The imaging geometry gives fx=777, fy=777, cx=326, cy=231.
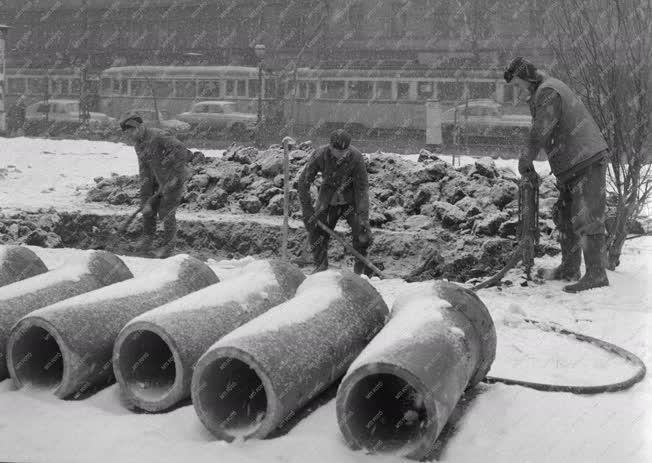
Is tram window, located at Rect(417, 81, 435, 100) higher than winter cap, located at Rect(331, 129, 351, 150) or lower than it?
higher

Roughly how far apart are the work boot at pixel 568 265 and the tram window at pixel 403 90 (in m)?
→ 17.7

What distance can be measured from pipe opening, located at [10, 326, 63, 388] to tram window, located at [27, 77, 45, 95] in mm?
31272

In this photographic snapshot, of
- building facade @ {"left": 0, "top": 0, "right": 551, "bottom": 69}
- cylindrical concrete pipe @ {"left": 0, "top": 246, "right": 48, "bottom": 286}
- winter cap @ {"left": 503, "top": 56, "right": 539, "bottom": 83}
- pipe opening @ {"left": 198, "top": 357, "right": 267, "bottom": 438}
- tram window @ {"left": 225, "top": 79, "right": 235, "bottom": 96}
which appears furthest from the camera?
building facade @ {"left": 0, "top": 0, "right": 551, "bottom": 69}

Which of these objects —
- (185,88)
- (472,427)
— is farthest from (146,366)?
(185,88)

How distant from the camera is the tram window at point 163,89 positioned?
27828 millimetres

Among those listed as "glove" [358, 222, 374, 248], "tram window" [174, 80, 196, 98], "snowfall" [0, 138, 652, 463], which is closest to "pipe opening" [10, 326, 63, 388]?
"snowfall" [0, 138, 652, 463]

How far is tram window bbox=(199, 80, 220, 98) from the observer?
1062 inches

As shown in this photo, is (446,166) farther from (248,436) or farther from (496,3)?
(496,3)

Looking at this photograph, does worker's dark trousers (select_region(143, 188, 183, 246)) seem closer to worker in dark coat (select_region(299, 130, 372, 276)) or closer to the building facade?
worker in dark coat (select_region(299, 130, 372, 276))

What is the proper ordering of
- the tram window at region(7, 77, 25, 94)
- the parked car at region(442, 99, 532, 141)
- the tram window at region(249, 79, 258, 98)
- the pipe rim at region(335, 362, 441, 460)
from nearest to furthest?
1. the pipe rim at region(335, 362, 441, 460)
2. the parked car at region(442, 99, 532, 141)
3. the tram window at region(249, 79, 258, 98)
4. the tram window at region(7, 77, 25, 94)

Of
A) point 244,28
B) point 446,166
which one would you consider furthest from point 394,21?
point 446,166

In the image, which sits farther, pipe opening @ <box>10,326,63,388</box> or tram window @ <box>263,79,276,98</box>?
tram window @ <box>263,79,276,98</box>

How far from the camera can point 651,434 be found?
12.7ft

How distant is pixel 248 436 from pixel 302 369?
415 millimetres
